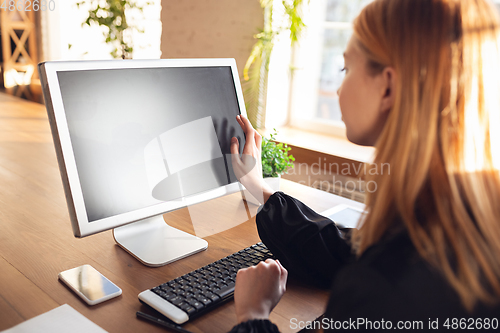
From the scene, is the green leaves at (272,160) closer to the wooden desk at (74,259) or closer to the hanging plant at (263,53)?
the wooden desk at (74,259)

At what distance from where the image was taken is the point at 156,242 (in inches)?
36.2

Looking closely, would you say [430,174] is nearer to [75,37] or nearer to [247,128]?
[247,128]

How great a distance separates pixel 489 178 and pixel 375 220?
0.48 feet

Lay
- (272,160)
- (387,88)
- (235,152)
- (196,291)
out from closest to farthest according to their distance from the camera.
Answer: (387,88) < (196,291) < (235,152) < (272,160)

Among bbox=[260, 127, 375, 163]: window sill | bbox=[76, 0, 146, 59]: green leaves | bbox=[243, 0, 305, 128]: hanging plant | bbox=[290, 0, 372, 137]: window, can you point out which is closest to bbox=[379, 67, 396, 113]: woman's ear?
bbox=[260, 127, 375, 163]: window sill

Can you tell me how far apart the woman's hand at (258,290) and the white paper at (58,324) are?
22cm

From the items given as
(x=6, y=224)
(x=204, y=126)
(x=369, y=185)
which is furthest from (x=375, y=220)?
(x=6, y=224)

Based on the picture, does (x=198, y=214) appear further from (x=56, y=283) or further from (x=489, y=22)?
(x=489, y=22)

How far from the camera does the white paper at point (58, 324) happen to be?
0.62 meters

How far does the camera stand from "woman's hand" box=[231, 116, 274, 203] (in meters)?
1.02

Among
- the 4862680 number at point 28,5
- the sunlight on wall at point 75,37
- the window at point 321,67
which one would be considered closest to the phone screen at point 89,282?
the window at point 321,67

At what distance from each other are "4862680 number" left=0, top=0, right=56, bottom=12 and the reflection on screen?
3.42 meters

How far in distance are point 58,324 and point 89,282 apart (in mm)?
129

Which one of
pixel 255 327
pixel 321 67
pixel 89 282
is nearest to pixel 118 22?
pixel 321 67
